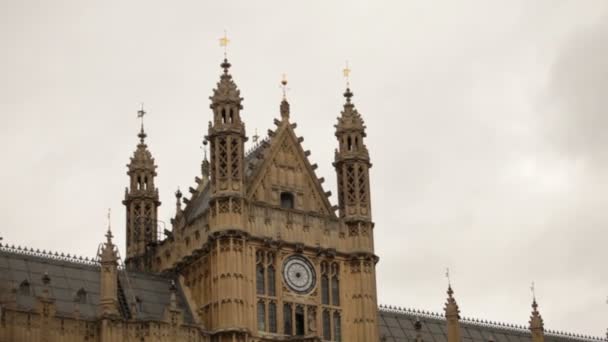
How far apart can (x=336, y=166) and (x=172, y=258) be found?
13.0 m

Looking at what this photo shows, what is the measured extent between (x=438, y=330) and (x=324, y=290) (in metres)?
16.9

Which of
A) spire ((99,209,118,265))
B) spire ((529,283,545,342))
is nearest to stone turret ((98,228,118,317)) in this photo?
spire ((99,209,118,265))

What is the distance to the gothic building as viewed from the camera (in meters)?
90.7

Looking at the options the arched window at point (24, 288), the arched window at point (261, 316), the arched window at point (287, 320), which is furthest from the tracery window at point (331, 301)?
the arched window at point (24, 288)

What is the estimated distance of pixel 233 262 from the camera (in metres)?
94.4

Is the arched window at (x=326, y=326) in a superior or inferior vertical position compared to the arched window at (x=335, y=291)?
inferior

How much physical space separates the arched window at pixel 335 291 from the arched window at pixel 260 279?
5331mm

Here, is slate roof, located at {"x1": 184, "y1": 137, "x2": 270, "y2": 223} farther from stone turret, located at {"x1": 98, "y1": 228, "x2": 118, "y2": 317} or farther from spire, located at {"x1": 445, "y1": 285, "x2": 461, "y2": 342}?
spire, located at {"x1": 445, "y1": 285, "x2": 461, "y2": 342}

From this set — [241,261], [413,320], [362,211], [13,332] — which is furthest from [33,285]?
[413,320]

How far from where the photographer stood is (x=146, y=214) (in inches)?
4166

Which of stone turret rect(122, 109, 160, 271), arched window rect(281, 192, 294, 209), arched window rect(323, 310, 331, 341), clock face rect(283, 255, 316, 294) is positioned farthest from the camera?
stone turret rect(122, 109, 160, 271)

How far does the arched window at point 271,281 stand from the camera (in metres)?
96.4

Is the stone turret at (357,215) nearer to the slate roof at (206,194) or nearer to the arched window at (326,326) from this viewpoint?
the arched window at (326,326)

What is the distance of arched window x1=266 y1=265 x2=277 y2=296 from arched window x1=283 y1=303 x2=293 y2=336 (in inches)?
46.7
